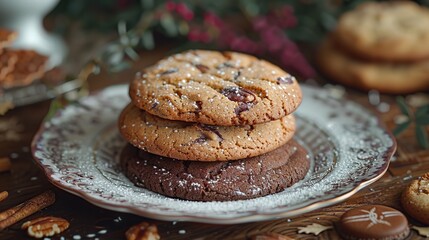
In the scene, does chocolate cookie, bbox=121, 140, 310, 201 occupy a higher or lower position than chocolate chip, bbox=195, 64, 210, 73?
lower

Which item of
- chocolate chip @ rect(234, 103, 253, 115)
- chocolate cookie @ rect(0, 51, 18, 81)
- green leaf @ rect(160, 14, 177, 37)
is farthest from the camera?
green leaf @ rect(160, 14, 177, 37)

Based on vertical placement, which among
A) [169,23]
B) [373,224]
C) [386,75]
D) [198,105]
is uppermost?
[169,23]

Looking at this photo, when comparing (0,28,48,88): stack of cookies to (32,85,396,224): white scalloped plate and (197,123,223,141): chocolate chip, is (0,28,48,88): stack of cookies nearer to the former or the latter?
(32,85,396,224): white scalloped plate

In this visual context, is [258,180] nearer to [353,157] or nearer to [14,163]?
[353,157]

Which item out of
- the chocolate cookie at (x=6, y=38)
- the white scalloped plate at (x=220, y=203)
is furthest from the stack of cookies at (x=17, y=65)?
the white scalloped plate at (x=220, y=203)

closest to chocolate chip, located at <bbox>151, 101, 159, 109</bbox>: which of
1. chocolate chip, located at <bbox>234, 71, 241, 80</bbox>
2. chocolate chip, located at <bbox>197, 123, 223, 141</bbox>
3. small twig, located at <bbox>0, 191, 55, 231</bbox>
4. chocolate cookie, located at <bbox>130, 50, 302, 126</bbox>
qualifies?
chocolate cookie, located at <bbox>130, 50, 302, 126</bbox>

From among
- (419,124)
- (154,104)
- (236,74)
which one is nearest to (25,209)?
(154,104)

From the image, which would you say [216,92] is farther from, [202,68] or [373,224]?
[373,224]
